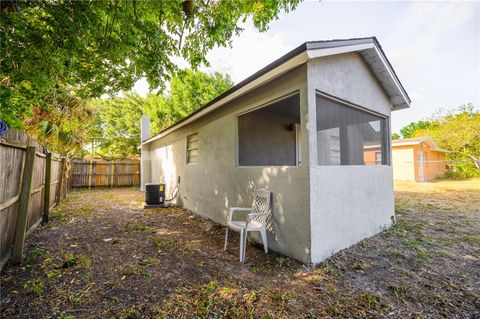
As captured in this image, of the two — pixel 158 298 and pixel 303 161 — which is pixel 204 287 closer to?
pixel 158 298

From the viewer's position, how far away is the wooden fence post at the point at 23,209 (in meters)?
3.13

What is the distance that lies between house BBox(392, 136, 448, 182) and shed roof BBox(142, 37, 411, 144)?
13244 mm

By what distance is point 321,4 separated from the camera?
13.9 feet

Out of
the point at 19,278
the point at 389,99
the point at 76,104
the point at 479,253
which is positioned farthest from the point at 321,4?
the point at 76,104

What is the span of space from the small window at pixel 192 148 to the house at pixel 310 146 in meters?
0.09

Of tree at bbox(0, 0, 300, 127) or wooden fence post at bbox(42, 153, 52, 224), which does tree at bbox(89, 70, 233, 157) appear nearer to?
wooden fence post at bbox(42, 153, 52, 224)

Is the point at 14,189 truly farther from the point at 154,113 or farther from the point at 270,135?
the point at 154,113

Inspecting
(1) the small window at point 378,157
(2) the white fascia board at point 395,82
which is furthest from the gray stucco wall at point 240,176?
(1) the small window at point 378,157

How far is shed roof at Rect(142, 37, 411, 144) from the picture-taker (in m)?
3.07

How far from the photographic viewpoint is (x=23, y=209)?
10.7 feet

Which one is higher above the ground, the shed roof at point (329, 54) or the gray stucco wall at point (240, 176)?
the shed roof at point (329, 54)

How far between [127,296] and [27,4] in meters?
3.76

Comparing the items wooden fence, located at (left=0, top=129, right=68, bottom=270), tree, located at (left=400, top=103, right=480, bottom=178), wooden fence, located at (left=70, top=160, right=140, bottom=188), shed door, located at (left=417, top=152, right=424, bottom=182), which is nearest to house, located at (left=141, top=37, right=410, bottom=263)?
wooden fence, located at (left=0, top=129, right=68, bottom=270)

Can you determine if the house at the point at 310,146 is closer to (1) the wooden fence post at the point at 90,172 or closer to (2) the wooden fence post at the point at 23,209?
(2) the wooden fence post at the point at 23,209
